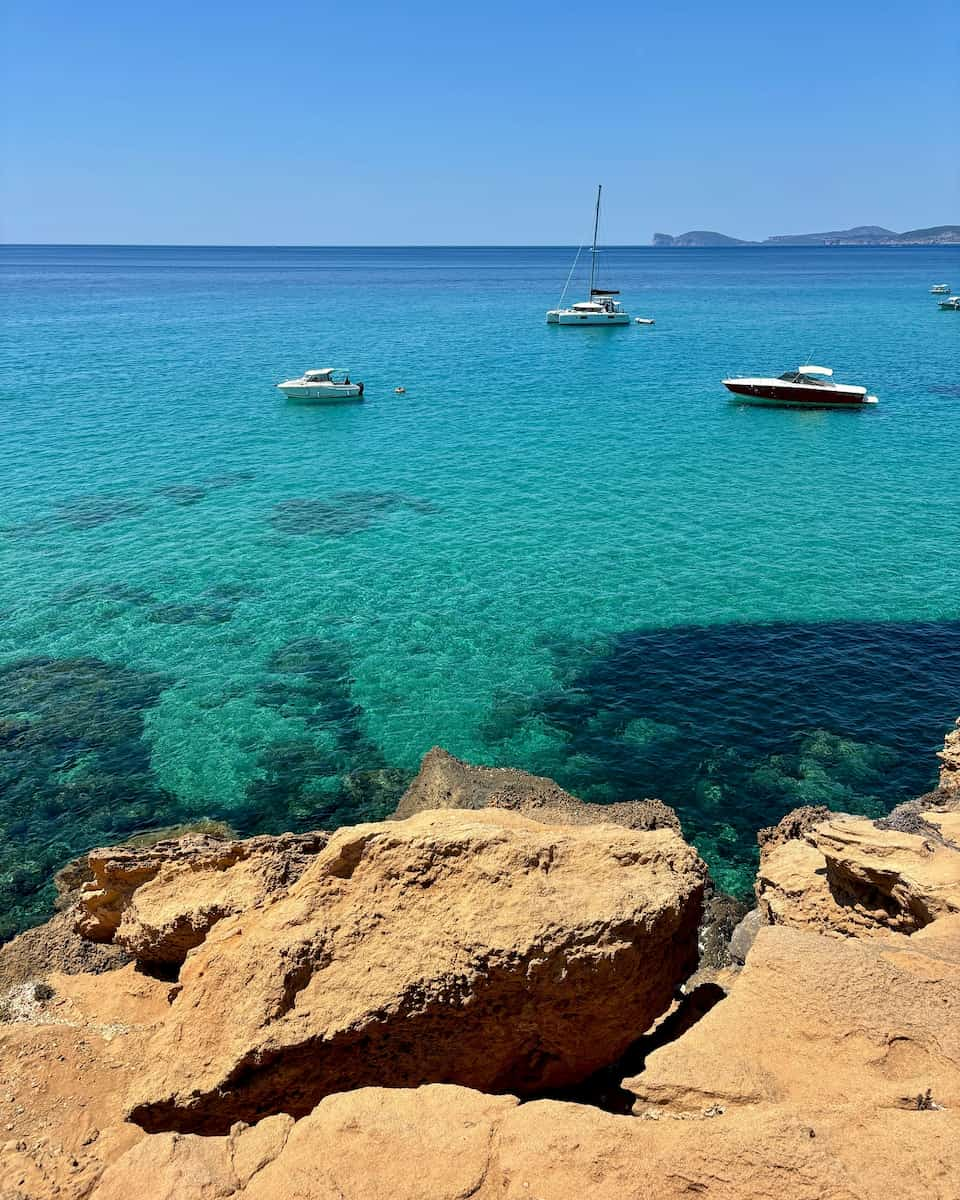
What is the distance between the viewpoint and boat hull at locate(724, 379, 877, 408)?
6288 centimetres

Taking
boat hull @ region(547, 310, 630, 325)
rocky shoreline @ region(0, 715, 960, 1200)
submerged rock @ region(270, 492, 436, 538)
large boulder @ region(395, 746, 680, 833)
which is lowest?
large boulder @ region(395, 746, 680, 833)

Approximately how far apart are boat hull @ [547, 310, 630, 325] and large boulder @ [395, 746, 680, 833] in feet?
340

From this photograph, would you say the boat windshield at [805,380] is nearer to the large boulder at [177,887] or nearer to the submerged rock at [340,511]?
the submerged rock at [340,511]

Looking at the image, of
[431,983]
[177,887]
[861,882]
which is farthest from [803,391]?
[431,983]

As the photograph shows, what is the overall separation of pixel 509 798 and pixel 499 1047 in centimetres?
843

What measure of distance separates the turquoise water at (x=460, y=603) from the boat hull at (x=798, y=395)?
1322 millimetres

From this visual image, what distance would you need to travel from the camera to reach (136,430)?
57250 mm

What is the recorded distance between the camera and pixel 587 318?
373ft

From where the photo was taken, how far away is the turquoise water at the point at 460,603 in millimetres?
21781

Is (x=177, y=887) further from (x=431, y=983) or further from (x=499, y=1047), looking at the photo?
(x=499, y=1047)

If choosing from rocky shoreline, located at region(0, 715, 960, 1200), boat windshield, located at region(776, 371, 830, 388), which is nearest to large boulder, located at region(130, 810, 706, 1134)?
rocky shoreline, located at region(0, 715, 960, 1200)

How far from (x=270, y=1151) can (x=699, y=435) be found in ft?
180

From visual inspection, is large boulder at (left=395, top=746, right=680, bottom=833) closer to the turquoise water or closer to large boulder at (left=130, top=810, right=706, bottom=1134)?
the turquoise water

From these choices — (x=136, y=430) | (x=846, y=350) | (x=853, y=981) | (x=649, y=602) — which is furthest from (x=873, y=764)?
(x=846, y=350)
